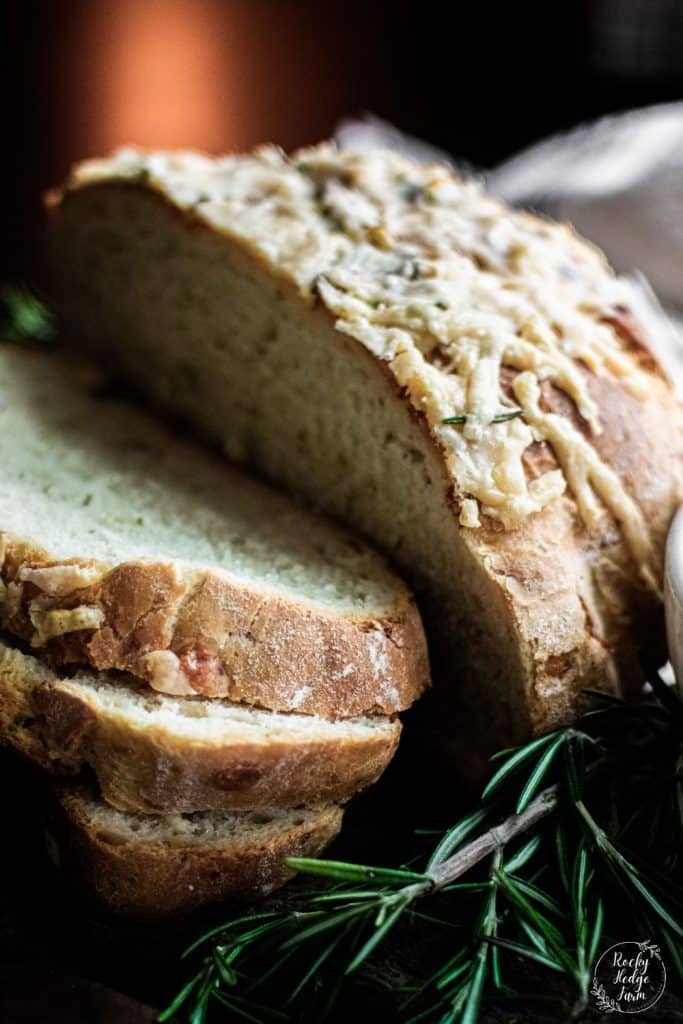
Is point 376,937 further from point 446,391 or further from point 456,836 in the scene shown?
point 446,391

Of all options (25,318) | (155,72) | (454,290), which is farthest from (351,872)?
(155,72)

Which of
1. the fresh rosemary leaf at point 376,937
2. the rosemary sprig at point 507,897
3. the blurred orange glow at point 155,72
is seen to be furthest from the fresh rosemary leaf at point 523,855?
the blurred orange glow at point 155,72

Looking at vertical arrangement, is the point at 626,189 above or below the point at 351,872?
above

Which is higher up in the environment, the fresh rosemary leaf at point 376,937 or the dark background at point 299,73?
the dark background at point 299,73

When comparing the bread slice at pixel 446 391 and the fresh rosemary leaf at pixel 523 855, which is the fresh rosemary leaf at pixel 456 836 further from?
the bread slice at pixel 446 391

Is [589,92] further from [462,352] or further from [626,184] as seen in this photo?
[462,352]
